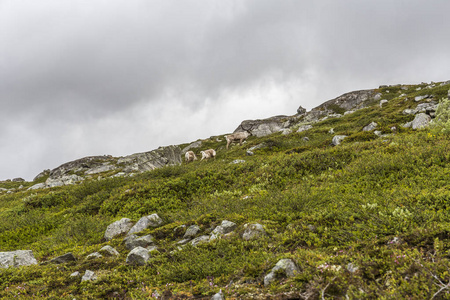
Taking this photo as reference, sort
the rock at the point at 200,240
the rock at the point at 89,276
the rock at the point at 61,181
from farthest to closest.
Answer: the rock at the point at 61,181, the rock at the point at 200,240, the rock at the point at 89,276

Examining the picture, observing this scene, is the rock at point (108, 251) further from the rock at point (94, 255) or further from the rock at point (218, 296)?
the rock at point (218, 296)

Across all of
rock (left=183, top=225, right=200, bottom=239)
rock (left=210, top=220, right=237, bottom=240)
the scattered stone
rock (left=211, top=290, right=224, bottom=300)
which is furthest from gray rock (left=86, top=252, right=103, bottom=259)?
the scattered stone

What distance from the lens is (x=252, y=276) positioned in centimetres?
508

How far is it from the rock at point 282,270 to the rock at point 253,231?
194 cm

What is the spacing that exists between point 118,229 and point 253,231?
674 cm

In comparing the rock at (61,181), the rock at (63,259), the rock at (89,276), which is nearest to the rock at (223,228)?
the rock at (89,276)

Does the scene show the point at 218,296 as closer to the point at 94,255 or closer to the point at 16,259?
the point at 94,255

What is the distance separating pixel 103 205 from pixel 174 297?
11.5 meters

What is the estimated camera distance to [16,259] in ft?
27.5

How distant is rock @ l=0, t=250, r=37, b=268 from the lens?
8.13 m

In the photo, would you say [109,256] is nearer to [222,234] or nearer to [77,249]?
[77,249]

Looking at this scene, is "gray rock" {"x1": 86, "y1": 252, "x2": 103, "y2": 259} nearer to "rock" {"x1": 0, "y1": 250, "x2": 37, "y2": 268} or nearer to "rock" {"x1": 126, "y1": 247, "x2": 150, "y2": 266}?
"rock" {"x1": 126, "y1": 247, "x2": 150, "y2": 266}

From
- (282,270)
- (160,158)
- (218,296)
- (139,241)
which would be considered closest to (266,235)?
(282,270)

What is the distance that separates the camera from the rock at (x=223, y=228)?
7.82 metres
